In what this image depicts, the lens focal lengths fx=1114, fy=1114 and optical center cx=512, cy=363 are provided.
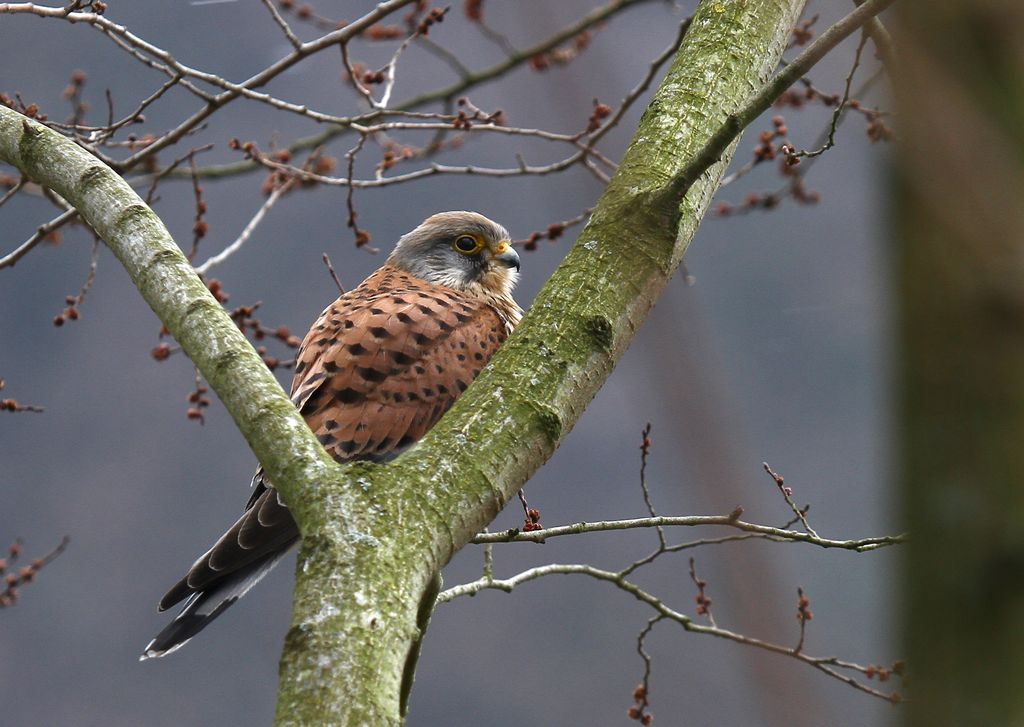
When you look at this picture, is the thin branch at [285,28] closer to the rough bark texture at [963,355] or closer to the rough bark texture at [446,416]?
the rough bark texture at [446,416]

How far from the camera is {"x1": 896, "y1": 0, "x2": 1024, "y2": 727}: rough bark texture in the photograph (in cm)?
47

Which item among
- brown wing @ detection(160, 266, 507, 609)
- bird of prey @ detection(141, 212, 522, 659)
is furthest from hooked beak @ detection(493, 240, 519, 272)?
brown wing @ detection(160, 266, 507, 609)

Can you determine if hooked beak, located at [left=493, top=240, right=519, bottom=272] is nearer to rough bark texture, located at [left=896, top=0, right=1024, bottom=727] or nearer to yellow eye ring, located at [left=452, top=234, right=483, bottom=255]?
yellow eye ring, located at [left=452, top=234, right=483, bottom=255]

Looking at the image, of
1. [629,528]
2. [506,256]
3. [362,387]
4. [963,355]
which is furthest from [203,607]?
[963,355]

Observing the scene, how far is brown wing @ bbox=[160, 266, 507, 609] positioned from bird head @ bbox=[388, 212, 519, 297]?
471 mm

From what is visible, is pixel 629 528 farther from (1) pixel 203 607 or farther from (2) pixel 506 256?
(2) pixel 506 256

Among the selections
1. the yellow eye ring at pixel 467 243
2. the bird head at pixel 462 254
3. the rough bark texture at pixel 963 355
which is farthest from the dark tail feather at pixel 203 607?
the rough bark texture at pixel 963 355

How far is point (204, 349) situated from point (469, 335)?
5.42ft

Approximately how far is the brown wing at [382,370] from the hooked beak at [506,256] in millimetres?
487

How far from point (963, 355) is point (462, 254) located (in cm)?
348

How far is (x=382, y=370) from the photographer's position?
3162 millimetres

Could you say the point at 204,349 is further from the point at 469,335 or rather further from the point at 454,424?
the point at 469,335

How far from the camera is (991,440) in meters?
0.53

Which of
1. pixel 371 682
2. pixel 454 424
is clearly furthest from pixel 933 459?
pixel 454 424
